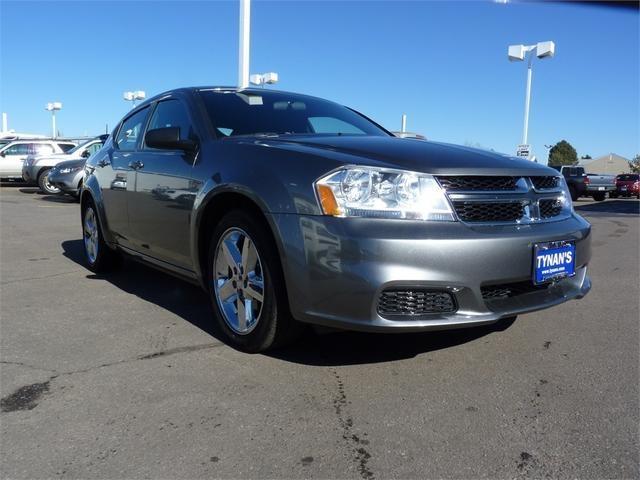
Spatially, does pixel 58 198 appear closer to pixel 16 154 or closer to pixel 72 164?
pixel 72 164

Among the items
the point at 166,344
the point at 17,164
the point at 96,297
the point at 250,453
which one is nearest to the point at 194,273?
the point at 166,344

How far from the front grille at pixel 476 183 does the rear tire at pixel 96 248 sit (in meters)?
3.69

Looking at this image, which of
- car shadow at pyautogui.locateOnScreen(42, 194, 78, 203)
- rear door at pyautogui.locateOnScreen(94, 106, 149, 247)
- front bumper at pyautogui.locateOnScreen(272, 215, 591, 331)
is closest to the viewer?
front bumper at pyautogui.locateOnScreen(272, 215, 591, 331)

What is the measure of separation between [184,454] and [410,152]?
189 cm

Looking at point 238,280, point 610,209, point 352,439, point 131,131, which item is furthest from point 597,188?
point 352,439

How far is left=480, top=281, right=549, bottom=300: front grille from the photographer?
289cm

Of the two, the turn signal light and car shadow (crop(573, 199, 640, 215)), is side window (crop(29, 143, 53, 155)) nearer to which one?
car shadow (crop(573, 199, 640, 215))

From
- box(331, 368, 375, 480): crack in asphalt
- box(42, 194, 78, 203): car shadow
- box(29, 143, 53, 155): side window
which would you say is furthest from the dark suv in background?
box(29, 143, 53, 155): side window

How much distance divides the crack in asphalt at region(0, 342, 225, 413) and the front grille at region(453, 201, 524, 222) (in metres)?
1.70

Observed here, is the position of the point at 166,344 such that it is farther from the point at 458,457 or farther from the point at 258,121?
the point at 458,457

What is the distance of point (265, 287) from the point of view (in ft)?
10.3

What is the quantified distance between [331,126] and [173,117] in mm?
1204

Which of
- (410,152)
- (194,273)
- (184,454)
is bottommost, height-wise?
(184,454)

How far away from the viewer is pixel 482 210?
2939 mm
